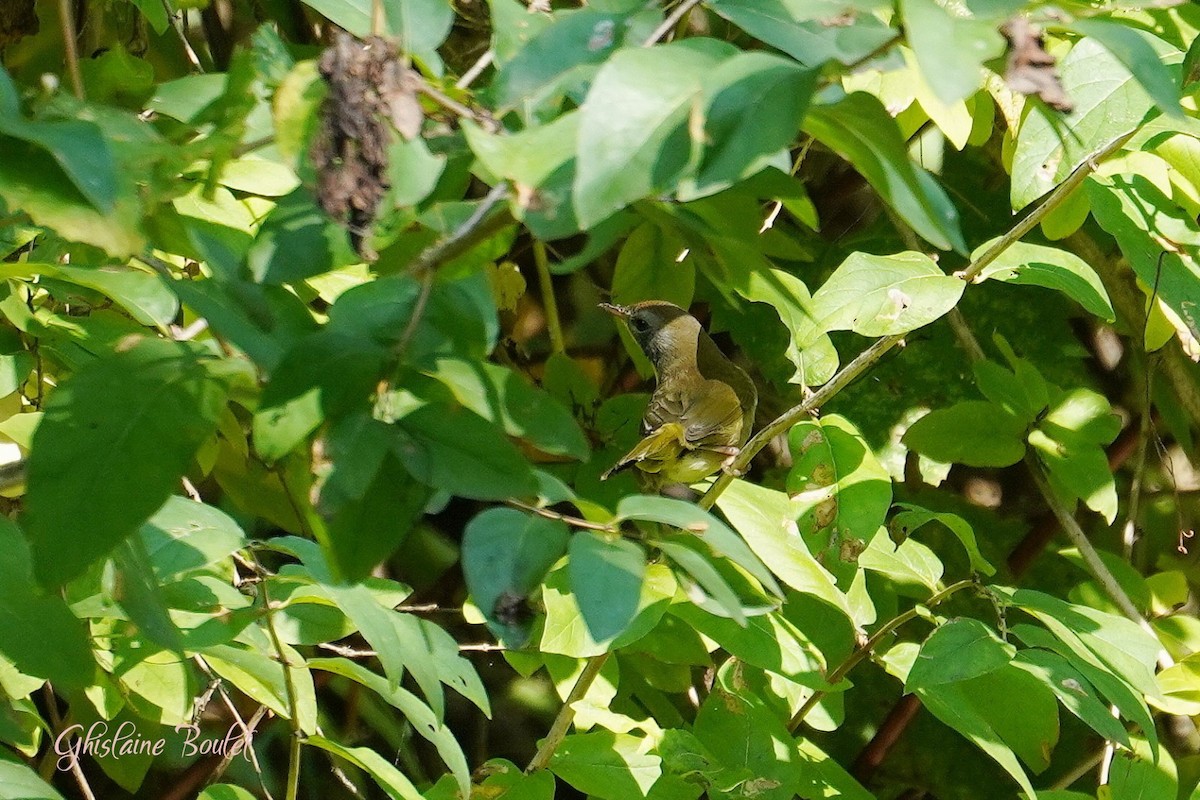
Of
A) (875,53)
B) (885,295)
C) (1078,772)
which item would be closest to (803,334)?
(885,295)

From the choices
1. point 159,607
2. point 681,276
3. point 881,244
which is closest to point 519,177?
point 159,607

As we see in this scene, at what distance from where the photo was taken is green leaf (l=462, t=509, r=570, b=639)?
1.79 feet

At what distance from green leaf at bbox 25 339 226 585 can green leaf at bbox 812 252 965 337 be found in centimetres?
75

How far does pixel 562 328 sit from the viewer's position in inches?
87.6

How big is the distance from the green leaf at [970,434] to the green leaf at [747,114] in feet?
4.24

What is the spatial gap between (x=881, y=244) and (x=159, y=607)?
5.49ft

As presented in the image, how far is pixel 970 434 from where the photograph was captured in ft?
5.53

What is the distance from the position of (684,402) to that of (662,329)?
0.18m

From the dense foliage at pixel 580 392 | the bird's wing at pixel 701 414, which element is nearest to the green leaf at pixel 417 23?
the dense foliage at pixel 580 392

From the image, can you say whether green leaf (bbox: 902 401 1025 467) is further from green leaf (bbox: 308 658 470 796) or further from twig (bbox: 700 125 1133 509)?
green leaf (bbox: 308 658 470 796)

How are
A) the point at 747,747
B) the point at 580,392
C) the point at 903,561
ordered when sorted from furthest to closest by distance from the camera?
the point at 580,392, the point at 903,561, the point at 747,747

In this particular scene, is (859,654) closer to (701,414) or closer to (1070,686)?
(1070,686)

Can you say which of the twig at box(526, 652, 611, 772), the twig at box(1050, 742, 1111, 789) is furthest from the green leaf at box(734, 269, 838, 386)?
the twig at box(1050, 742, 1111, 789)

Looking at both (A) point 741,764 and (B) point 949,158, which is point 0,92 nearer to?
(A) point 741,764
